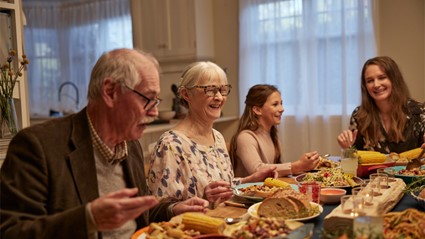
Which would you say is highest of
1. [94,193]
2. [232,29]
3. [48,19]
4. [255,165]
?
[48,19]

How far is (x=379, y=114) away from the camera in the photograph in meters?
3.16

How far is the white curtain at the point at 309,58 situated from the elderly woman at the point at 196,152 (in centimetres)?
219

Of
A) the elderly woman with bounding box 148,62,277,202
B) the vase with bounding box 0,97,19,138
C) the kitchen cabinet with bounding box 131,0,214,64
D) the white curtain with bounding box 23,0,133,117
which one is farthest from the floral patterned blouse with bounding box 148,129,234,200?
the white curtain with bounding box 23,0,133,117

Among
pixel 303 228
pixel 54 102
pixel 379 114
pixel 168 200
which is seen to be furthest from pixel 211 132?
pixel 54 102

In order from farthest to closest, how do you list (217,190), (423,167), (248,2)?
(248,2), (423,167), (217,190)

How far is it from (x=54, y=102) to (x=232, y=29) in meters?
→ 2.93

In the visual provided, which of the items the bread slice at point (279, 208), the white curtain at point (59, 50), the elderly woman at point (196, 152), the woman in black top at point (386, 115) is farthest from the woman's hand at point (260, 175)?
the white curtain at point (59, 50)

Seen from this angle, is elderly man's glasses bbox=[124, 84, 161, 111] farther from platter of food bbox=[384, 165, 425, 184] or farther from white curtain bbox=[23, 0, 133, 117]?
white curtain bbox=[23, 0, 133, 117]

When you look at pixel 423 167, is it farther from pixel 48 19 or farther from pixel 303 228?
pixel 48 19

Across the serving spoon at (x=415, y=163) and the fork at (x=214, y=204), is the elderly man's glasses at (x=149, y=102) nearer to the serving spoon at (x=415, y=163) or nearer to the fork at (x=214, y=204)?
the fork at (x=214, y=204)

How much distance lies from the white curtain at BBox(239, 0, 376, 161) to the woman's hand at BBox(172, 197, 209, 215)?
2.86 metres

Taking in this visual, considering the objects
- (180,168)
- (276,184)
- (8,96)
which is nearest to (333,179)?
(276,184)

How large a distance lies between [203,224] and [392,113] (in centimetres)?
224

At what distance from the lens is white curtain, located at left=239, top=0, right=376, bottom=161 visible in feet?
13.5
